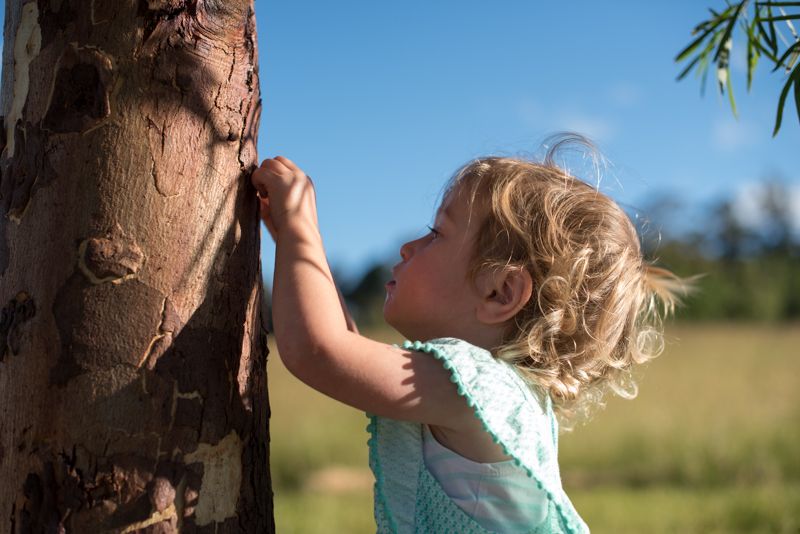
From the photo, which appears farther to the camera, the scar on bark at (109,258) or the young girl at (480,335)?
the young girl at (480,335)

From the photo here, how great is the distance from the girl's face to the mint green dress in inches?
5.4

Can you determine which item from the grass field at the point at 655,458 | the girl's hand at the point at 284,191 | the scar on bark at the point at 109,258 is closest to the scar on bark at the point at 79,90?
the scar on bark at the point at 109,258

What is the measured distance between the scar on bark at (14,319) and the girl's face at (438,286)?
2.35 feet

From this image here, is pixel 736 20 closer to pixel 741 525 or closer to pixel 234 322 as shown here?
pixel 234 322

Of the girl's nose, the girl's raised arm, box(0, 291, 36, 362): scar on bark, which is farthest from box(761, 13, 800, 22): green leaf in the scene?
box(0, 291, 36, 362): scar on bark

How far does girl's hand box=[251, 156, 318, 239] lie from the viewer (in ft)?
4.99

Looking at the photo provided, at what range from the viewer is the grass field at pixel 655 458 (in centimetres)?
715

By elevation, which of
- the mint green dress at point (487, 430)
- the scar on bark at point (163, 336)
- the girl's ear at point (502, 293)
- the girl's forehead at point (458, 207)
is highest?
the girl's forehead at point (458, 207)

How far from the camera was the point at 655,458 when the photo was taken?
10938 mm

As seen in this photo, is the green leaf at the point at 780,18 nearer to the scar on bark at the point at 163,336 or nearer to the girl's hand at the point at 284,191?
the girl's hand at the point at 284,191

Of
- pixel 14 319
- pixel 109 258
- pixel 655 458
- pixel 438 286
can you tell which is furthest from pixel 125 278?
pixel 655 458

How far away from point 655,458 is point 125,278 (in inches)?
419

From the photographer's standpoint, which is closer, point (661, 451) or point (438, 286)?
point (438, 286)

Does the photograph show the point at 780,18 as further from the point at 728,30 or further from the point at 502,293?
the point at 502,293
